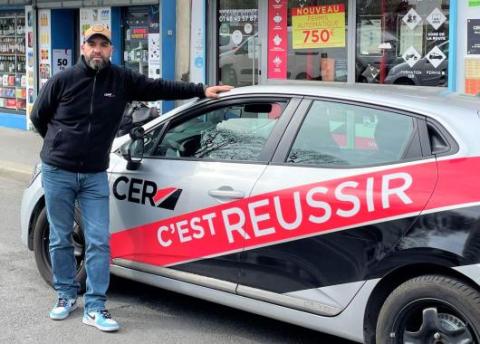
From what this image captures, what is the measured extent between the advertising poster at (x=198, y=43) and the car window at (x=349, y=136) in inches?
275

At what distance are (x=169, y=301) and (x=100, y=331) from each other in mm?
727

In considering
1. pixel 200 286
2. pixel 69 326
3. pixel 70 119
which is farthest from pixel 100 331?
pixel 70 119

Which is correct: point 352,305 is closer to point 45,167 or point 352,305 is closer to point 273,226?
point 273,226

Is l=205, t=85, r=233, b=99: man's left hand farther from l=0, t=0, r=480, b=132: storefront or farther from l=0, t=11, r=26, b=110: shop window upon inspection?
l=0, t=11, r=26, b=110: shop window

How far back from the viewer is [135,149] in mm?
4609

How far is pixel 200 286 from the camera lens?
4.20 metres

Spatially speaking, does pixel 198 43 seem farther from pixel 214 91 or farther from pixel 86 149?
pixel 86 149

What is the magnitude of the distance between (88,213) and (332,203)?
1.63 m

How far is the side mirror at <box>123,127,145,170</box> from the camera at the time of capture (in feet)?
14.6

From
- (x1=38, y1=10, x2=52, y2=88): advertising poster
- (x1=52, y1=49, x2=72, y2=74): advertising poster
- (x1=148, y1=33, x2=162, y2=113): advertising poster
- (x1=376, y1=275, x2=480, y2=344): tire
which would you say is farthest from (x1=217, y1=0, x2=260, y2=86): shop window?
(x1=376, y1=275, x2=480, y2=344): tire

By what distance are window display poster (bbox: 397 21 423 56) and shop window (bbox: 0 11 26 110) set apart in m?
8.39

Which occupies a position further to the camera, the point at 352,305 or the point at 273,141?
the point at 273,141

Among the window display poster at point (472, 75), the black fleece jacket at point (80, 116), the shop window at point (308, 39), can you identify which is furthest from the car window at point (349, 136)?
the shop window at point (308, 39)

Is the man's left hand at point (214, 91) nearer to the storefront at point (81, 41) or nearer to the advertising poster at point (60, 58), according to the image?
the storefront at point (81, 41)
